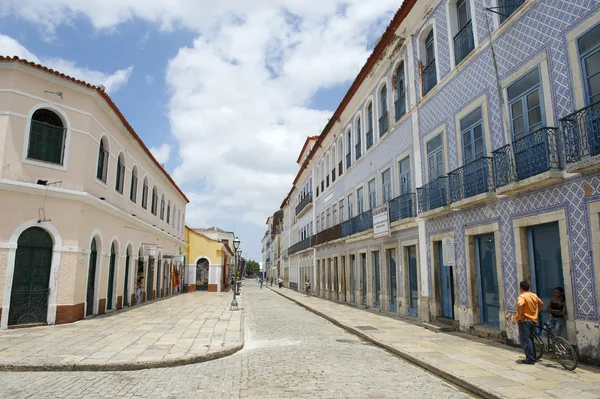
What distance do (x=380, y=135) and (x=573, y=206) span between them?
10582 mm

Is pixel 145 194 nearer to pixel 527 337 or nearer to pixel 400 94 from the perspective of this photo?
pixel 400 94

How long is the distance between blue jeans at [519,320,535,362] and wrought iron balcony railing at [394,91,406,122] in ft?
31.0

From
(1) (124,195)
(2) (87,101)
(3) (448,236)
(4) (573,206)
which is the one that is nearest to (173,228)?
(1) (124,195)

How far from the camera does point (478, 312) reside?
431 inches

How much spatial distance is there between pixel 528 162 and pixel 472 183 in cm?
205

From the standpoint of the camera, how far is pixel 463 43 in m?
11.6

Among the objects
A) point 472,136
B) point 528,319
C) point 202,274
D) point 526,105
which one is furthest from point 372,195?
point 202,274

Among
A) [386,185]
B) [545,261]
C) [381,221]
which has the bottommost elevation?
[545,261]

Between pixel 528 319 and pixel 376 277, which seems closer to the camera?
pixel 528 319

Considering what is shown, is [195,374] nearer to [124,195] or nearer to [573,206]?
[573,206]

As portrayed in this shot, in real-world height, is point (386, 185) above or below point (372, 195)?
above

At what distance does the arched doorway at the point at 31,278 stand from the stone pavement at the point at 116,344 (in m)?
0.68

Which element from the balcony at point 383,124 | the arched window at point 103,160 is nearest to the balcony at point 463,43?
the balcony at point 383,124

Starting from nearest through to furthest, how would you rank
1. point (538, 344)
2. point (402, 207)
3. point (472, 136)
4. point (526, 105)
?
point (538, 344)
point (526, 105)
point (472, 136)
point (402, 207)
